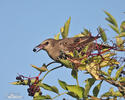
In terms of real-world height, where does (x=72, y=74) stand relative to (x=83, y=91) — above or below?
above

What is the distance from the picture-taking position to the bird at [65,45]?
3557 mm

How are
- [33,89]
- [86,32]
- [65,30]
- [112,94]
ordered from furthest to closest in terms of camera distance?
[65,30] < [86,32] < [33,89] < [112,94]

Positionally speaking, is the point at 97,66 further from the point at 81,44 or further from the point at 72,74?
the point at 81,44

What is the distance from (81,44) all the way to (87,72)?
790 mm

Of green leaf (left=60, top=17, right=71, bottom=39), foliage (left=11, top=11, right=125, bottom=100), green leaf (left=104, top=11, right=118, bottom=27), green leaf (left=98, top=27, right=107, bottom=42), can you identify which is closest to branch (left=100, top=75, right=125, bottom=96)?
foliage (left=11, top=11, right=125, bottom=100)

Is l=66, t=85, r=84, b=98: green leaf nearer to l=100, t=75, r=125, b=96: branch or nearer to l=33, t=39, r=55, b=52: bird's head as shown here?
l=100, t=75, r=125, b=96: branch

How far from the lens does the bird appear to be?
3.56 meters

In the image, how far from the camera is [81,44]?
12.2 ft

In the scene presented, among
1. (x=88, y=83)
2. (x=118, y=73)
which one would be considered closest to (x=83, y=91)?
(x=88, y=83)

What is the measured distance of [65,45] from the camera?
15.0 ft

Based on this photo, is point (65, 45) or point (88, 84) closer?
point (88, 84)

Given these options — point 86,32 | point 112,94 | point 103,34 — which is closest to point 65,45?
point 86,32

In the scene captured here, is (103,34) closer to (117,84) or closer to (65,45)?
(117,84)

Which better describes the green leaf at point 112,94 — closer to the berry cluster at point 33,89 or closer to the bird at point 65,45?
the bird at point 65,45
